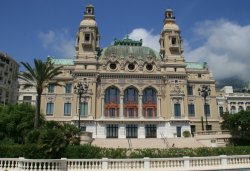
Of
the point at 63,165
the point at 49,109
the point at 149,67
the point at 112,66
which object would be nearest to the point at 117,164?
the point at 63,165

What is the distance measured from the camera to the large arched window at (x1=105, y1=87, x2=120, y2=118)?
214ft

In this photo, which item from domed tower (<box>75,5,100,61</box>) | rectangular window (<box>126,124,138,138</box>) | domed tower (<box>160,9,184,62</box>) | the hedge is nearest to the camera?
the hedge

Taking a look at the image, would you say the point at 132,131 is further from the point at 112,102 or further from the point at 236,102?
the point at 236,102

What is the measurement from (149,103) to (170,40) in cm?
1689

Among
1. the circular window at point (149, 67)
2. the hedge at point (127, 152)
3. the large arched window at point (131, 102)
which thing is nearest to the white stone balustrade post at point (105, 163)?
the hedge at point (127, 152)

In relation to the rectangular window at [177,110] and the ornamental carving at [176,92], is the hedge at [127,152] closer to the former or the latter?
the rectangular window at [177,110]

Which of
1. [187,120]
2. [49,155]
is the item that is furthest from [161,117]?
[49,155]

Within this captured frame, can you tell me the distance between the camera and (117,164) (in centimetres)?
1859

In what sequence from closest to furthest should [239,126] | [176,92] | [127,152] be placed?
[127,152], [239,126], [176,92]

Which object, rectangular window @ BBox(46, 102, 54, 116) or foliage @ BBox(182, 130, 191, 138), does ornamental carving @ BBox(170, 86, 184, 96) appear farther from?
rectangular window @ BBox(46, 102, 54, 116)

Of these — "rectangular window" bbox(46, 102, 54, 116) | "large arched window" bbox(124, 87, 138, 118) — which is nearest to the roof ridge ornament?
"large arched window" bbox(124, 87, 138, 118)

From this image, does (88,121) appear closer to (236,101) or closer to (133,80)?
(133,80)

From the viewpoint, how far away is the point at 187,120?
64875 millimetres

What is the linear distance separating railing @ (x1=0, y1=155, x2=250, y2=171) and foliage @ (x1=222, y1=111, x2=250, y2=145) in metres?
30.1
